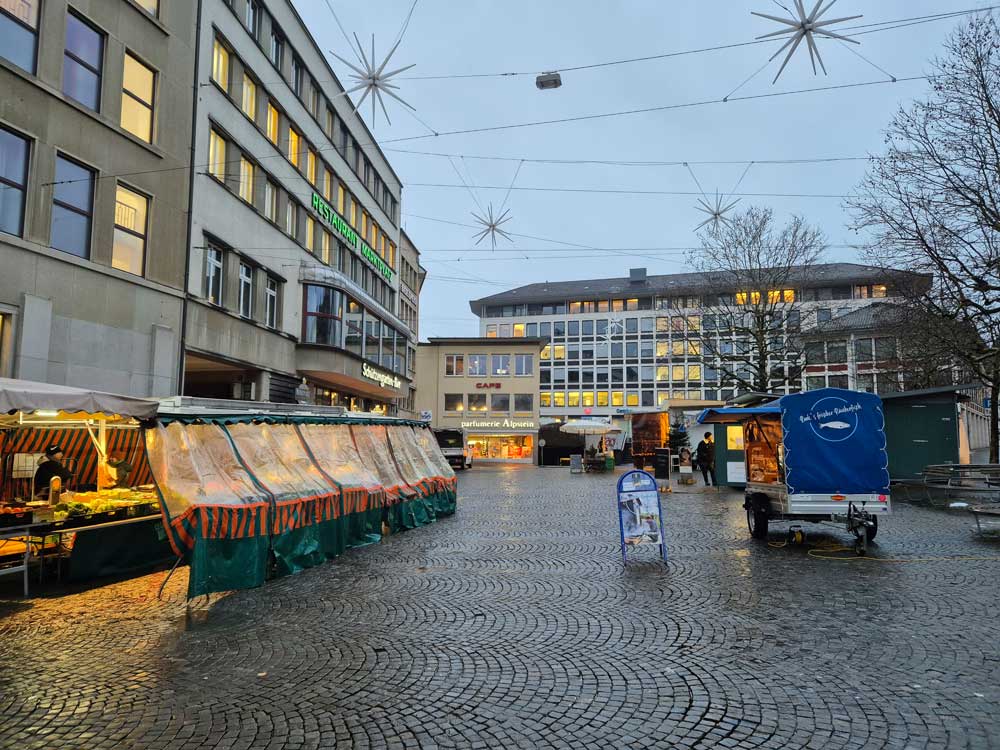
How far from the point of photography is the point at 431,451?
16.7 m

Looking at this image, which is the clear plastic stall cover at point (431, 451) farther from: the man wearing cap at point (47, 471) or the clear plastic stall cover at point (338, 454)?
the man wearing cap at point (47, 471)

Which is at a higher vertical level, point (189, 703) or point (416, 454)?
point (416, 454)

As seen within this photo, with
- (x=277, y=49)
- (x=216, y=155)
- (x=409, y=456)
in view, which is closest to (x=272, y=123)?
(x=277, y=49)

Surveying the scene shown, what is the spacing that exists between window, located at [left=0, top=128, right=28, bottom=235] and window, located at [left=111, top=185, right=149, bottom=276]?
246 cm

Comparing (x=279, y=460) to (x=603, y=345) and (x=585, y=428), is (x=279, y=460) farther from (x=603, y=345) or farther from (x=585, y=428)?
(x=603, y=345)

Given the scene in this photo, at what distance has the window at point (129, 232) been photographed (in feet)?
54.4

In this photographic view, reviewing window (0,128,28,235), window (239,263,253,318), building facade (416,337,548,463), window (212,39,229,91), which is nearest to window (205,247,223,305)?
window (239,263,253,318)

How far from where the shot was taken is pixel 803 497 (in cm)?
1055

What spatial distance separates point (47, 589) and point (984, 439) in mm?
68449

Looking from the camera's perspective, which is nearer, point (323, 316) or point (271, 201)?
point (271, 201)

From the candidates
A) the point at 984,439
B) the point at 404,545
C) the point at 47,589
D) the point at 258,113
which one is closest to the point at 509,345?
the point at 258,113

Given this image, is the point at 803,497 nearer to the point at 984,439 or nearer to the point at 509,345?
the point at 509,345

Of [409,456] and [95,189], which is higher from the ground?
[95,189]

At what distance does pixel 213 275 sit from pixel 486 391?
39.0 m
